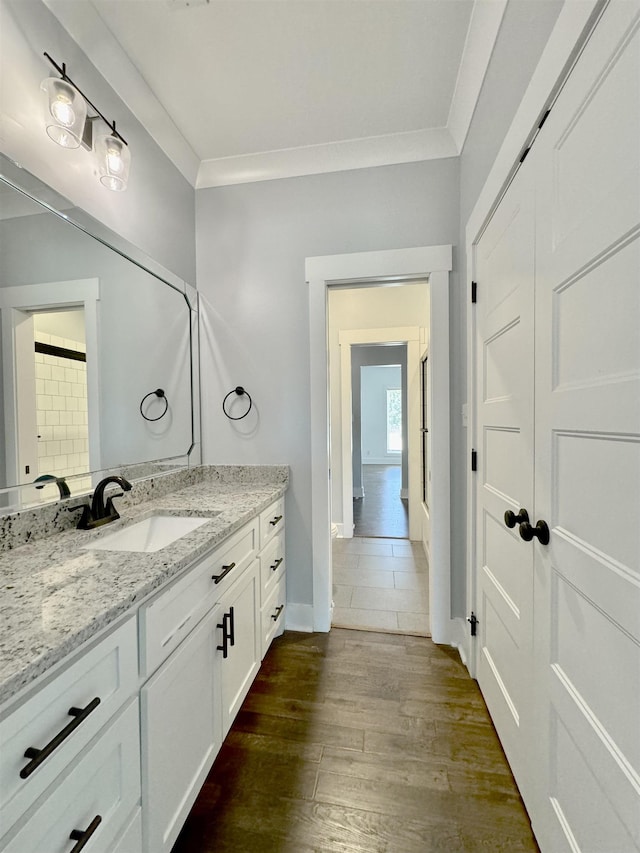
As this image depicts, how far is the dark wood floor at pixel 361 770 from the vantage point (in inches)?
41.7

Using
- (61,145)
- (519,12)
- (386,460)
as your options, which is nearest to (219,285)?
(61,145)

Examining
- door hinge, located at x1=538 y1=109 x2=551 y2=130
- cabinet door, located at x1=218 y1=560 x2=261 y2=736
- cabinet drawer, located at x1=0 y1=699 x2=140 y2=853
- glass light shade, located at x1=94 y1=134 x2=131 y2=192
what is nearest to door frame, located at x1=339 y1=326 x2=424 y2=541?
cabinet door, located at x1=218 y1=560 x2=261 y2=736

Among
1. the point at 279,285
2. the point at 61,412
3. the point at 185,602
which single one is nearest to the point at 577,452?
the point at 185,602

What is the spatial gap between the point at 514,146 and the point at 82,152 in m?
1.55

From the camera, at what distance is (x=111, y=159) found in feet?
4.64

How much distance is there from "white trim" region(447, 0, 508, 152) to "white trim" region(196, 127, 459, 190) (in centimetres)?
11

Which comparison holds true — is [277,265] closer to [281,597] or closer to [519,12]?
[519,12]

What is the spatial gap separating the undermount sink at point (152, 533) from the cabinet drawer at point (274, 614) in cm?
57

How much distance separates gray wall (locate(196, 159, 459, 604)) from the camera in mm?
1969

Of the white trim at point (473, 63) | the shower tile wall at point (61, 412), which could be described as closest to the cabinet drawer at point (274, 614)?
the shower tile wall at point (61, 412)

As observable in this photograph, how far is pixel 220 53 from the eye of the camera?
1.48 metres

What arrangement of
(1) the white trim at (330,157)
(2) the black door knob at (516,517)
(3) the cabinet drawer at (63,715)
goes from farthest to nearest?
(1) the white trim at (330,157), (2) the black door knob at (516,517), (3) the cabinet drawer at (63,715)

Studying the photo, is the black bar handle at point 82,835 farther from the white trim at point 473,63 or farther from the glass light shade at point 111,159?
the white trim at point 473,63

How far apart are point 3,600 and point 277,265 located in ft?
6.29
